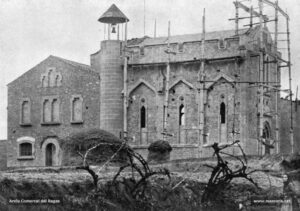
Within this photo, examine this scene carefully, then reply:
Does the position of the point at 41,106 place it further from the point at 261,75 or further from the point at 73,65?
the point at 261,75

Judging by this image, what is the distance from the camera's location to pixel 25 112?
4109cm

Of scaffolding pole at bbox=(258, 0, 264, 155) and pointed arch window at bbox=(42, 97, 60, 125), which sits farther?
pointed arch window at bbox=(42, 97, 60, 125)

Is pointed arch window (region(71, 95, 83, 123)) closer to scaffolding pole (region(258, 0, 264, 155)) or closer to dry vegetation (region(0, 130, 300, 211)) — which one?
scaffolding pole (region(258, 0, 264, 155))

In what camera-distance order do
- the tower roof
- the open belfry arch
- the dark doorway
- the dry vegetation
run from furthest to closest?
the dark doorway < the tower roof < the open belfry arch < the dry vegetation

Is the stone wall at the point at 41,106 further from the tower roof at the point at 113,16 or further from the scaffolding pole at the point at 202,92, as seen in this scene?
the scaffolding pole at the point at 202,92

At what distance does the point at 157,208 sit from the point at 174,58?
2296cm

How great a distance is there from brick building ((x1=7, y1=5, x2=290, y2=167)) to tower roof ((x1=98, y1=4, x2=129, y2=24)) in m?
0.06

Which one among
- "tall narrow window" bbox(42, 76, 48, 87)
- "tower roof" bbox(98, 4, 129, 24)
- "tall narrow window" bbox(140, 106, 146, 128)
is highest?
"tower roof" bbox(98, 4, 129, 24)

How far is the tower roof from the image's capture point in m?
38.2

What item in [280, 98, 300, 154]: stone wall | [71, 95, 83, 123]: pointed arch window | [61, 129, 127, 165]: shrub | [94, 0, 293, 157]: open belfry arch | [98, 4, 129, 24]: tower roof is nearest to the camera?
[61, 129, 127, 165]: shrub

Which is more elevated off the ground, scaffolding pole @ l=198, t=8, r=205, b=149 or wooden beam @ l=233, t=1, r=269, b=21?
wooden beam @ l=233, t=1, r=269, b=21

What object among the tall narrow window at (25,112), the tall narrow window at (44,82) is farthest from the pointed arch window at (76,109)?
the tall narrow window at (25,112)

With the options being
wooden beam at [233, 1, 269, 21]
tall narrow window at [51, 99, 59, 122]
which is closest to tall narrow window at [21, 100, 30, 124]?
tall narrow window at [51, 99, 59, 122]

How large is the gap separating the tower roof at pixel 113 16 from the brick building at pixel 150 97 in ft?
0.20
